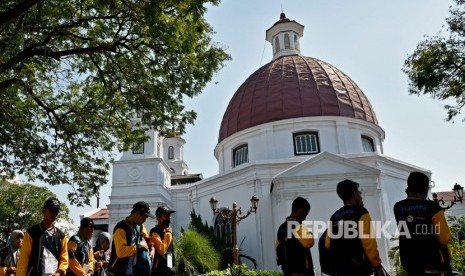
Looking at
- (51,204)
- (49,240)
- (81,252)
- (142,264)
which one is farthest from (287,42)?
(49,240)

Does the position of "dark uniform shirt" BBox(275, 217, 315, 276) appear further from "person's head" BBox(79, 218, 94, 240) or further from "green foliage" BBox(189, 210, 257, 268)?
"green foliage" BBox(189, 210, 257, 268)

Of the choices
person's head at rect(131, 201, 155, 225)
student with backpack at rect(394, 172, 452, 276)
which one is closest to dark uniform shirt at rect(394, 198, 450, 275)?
student with backpack at rect(394, 172, 452, 276)

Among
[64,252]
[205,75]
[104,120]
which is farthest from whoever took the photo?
[104,120]

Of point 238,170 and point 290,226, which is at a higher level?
point 238,170

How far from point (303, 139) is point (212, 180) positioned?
611 cm

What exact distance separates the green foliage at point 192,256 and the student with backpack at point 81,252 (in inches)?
393

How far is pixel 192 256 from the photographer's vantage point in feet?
51.1

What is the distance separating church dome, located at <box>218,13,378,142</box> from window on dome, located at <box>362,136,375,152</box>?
116cm

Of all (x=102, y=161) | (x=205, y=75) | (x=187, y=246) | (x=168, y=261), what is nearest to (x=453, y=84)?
(x=205, y=75)

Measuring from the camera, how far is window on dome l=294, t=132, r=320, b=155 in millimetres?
22812

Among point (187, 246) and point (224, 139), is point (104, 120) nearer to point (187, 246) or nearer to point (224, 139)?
point (187, 246)

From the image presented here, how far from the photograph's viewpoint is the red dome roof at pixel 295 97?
23.3 m

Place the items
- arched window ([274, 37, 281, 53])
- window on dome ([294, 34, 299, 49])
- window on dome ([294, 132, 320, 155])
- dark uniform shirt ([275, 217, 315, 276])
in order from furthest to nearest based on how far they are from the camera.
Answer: arched window ([274, 37, 281, 53]), window on dome ([294, 34, 299, 49]), window on dome ([294, 132, 320, 155]), dark uniform shirt ([275, 217, 315, 276])

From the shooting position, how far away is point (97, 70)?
9930 mm
